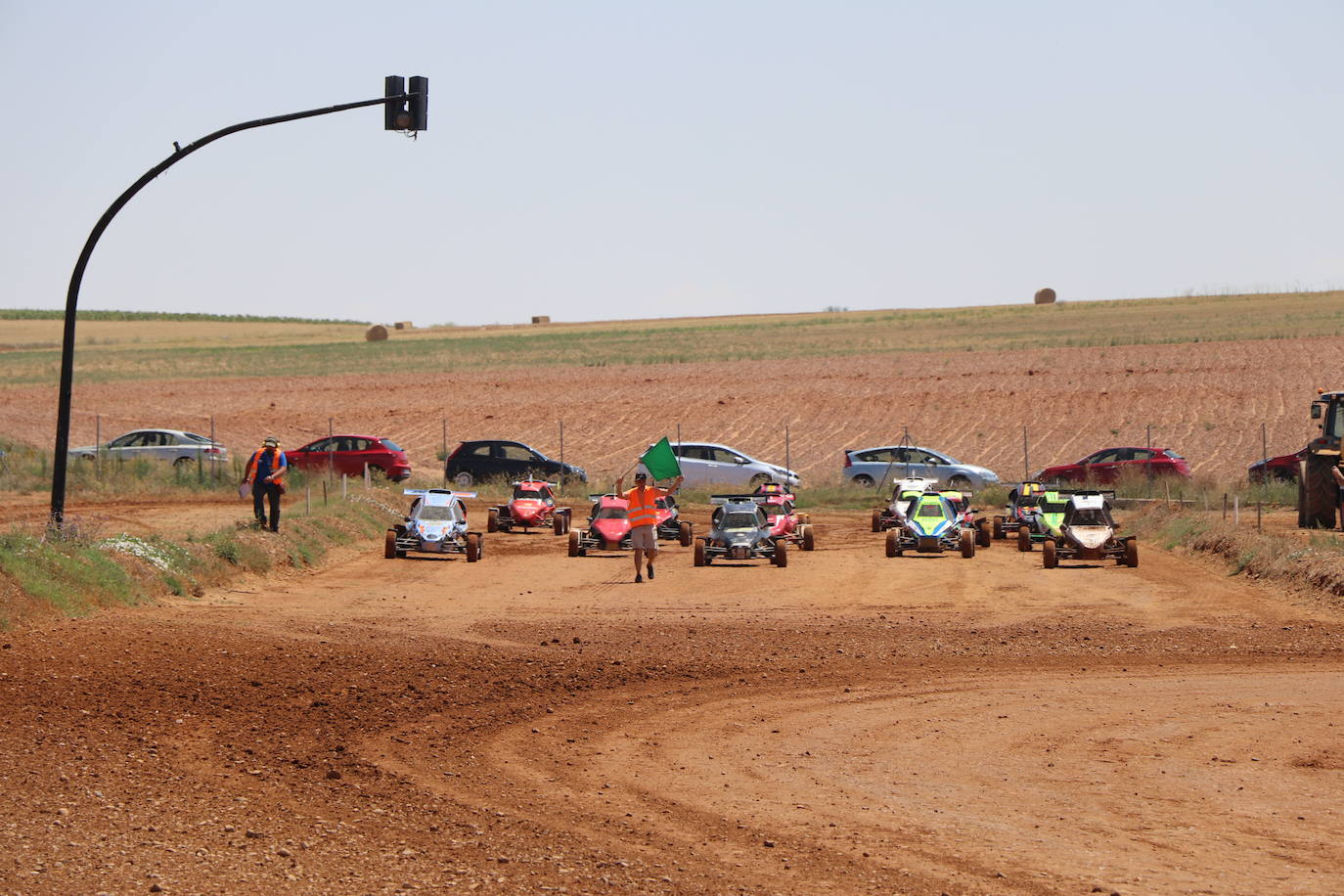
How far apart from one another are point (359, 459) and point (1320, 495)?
2451cm

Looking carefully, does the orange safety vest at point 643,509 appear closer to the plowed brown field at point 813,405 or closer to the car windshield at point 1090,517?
the car windshield at point 1090,517

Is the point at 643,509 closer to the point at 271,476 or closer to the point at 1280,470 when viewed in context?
the point at 271,476

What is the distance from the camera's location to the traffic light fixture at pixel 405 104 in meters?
21.5

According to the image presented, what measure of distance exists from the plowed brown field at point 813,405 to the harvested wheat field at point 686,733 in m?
25.5

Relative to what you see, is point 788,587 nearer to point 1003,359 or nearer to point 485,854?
point 485,854

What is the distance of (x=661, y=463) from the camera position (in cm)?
2806

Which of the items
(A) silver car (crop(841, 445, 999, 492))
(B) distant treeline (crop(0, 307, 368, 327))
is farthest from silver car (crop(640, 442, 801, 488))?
(B) distant treeline (crop(0, 307, 368, 327))

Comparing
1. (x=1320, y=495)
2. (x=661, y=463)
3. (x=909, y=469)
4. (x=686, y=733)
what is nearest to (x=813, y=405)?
(x=909, y=469)

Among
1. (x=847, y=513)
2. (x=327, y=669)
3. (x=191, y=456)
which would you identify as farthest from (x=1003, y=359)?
(x=327, y=669)

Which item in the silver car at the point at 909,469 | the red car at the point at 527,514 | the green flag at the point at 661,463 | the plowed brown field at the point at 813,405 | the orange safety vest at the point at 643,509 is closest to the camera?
the orange safety vest at the point at 643,509

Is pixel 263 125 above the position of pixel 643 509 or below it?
above

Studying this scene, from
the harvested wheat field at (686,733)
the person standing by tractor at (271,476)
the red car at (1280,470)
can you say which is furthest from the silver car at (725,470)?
the person standing by tractor at (271,476)

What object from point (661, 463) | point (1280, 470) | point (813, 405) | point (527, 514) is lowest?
point (527, 514)

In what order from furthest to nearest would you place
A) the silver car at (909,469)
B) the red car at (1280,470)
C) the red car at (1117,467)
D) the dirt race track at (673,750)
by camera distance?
the silver car at (909,469) < the red car at (1117,467) < the red car at (1280,470) < the dirt race track at (673,750)
